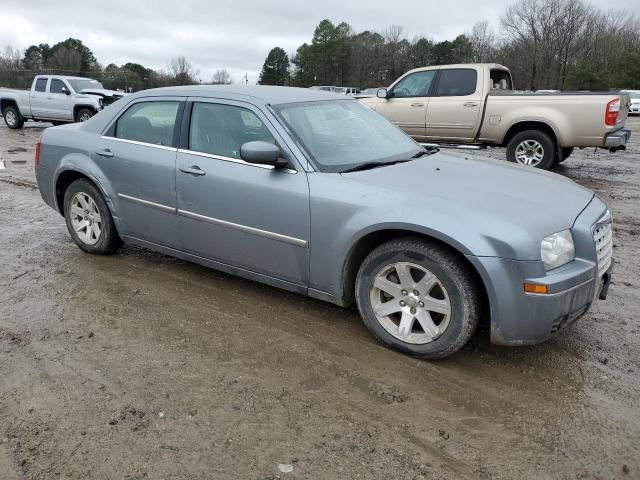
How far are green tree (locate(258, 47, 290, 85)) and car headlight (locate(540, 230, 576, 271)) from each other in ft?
324

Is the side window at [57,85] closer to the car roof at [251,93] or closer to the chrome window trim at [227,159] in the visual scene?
the car roof at [251,93]

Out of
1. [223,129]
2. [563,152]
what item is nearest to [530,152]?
[563,152]

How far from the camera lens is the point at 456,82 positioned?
10344mm

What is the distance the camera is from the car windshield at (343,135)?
3.86 m

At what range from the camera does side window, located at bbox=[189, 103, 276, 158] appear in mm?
4012

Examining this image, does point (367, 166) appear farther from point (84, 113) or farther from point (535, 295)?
point (84, 113)

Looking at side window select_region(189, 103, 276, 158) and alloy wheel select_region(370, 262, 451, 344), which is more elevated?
side window select_region(189, 103, 276, 158)

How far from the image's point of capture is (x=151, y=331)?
3.75 metres

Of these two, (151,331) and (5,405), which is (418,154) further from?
(5,405)

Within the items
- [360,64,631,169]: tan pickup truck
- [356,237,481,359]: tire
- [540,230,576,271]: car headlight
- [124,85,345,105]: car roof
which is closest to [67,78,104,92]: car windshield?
[360,64,631,169]: tan pickup truck

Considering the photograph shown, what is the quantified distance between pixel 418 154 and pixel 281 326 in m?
1.73

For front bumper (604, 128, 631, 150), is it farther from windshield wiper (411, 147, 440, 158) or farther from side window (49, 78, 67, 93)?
side window (49, 78, 67, 93)

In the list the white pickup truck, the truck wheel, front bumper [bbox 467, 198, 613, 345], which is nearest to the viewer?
front bumper [bbox 467, 198, 613, 345]

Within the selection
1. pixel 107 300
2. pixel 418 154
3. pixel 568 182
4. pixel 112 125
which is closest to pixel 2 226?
pixel 112 125
